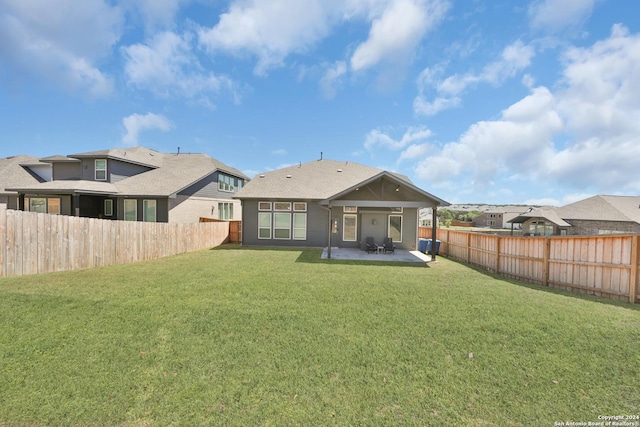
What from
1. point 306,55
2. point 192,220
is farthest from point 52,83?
point 306,55

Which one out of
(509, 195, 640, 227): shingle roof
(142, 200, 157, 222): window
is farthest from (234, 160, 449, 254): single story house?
(509, 195, 640, 227): shingle roof

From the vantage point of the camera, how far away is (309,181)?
1683 cm

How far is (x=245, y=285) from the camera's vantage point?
6.95 m

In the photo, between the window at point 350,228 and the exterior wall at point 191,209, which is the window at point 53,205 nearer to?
the exterior wall at point 191,209

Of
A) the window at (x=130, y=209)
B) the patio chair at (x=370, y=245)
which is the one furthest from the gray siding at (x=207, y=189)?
the patio chair at (x=370, y=245)

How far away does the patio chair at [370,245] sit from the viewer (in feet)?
43.5

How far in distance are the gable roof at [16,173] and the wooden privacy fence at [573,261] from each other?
98.3 feet

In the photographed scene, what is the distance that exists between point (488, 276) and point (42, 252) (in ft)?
46.4

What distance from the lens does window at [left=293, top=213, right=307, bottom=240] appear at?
15164 millimetres

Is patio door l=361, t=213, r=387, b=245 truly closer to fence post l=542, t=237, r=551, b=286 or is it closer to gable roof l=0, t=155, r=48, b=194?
fence post l=542, t=237, r=551, b=286

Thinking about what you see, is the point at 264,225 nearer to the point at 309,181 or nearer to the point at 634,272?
the point at 309,181

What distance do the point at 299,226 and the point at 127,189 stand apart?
11658 mm

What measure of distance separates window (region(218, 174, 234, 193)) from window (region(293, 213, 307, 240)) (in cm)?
877

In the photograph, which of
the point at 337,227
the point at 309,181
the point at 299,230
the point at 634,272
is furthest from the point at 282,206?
the point at 634,272
